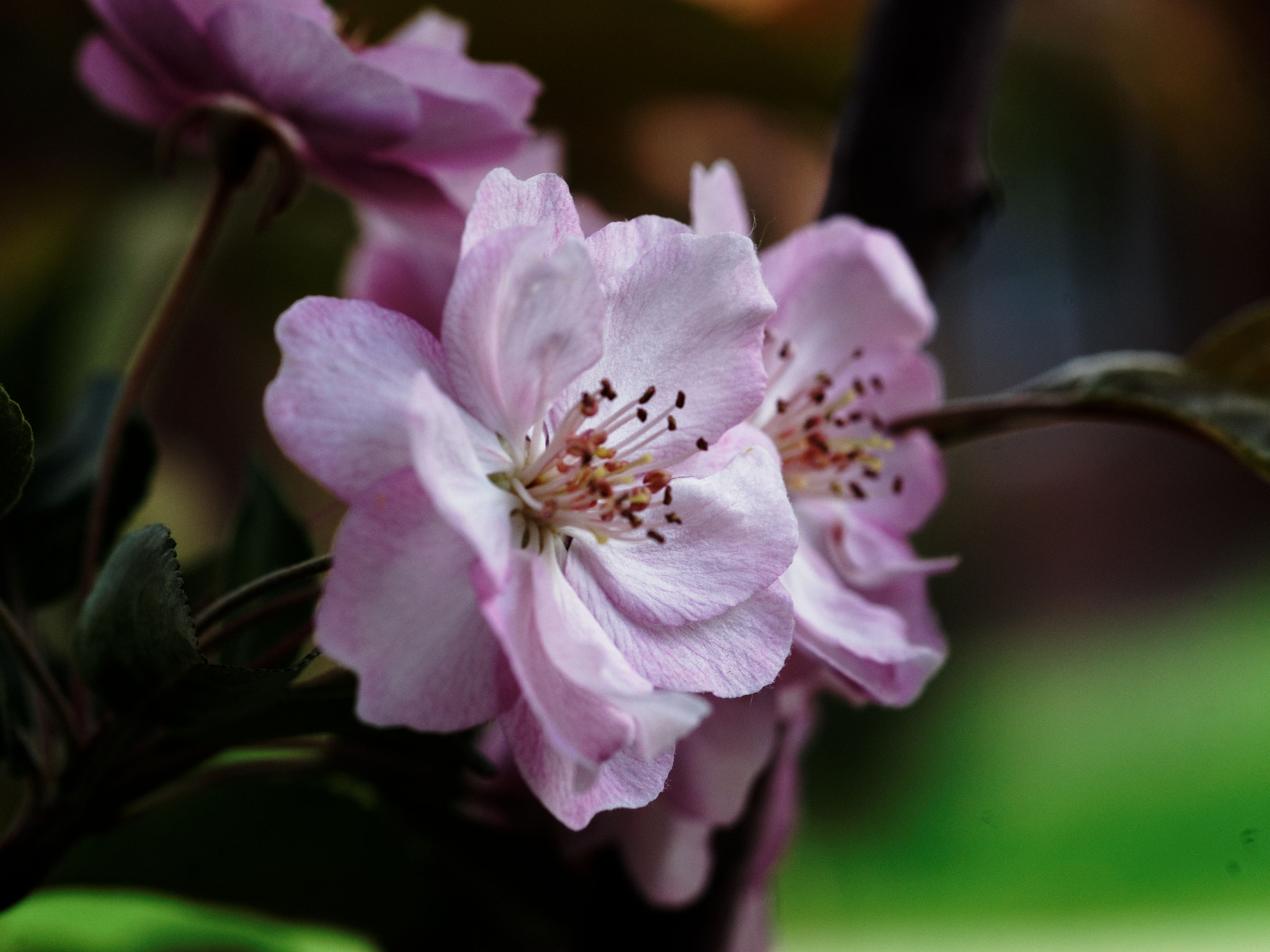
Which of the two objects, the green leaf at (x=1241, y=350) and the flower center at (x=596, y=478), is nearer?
the flower center at (x=596, y=478)

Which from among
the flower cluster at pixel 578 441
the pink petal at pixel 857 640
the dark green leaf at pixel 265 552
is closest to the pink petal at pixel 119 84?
the flower cluster at pixel 578 441

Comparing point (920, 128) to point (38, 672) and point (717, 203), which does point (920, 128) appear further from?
point (38, 672)

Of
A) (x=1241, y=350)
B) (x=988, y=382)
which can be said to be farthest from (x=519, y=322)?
(x=988, y=382)

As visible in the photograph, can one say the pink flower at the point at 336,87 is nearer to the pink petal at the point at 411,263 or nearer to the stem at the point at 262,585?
the pink petal at the point at 411,263

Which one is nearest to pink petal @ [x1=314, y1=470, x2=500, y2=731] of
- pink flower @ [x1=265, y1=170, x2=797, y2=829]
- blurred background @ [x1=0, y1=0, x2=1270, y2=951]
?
pink flower @ [x1=265, y1=170, x2=797, y2=829]

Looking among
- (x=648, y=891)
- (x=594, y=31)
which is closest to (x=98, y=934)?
(x=648, y=891)

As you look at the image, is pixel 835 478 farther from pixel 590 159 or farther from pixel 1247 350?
pixel 590 159
